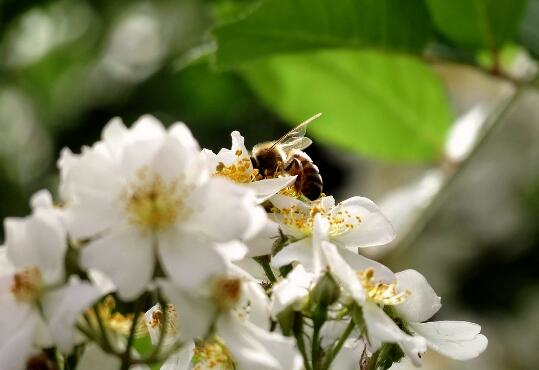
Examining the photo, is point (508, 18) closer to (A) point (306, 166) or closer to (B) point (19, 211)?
(A) point (306, 166)

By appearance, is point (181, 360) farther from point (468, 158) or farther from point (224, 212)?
point (468, 158)

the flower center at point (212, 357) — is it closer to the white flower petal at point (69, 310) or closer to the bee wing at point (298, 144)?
the white flower petal at point (69, 310)

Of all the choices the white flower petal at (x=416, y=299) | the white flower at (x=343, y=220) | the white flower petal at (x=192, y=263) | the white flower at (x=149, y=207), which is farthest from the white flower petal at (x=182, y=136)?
the white flower petal at (x=416, y=299)

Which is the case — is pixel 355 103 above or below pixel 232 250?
below

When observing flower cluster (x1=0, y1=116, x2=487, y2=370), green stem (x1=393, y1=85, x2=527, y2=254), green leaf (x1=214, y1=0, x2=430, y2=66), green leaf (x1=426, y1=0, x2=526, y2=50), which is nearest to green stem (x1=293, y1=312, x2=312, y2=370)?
flower cluster (x1=0, y1=116, x2=487, y2=370)

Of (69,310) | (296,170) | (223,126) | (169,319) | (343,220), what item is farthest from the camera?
(223,126)

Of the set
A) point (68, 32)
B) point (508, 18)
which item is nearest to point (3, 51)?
point (68, 32)

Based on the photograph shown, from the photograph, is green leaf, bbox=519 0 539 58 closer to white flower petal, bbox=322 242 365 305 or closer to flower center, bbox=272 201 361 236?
flower center, bbox=272 201 361 236

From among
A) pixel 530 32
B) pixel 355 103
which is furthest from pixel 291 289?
pixel 355 103
